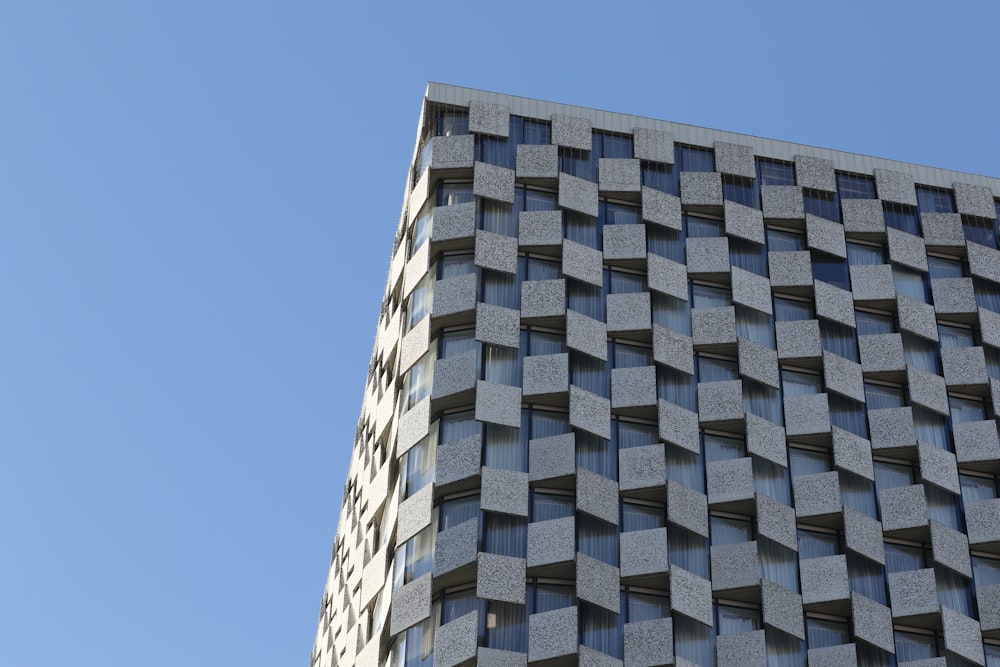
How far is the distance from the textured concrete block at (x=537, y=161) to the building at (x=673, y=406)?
5.2 inches

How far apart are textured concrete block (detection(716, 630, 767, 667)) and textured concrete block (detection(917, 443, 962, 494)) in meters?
9.34

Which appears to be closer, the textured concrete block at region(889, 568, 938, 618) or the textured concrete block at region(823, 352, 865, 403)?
the textured concrete block at region(889, 568, 938, 618)

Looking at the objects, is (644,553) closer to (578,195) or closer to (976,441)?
(578,195)

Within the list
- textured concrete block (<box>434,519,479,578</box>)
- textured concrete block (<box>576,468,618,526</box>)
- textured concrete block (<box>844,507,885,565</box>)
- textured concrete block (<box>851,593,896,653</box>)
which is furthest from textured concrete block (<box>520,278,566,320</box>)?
textured concrete block (<box>851,593,896,653</box>)

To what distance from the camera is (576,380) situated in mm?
50406

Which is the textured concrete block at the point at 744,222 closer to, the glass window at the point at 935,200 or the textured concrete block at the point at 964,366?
the glass window at the point at 935,200

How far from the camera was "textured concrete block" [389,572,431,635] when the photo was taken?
4591 cm

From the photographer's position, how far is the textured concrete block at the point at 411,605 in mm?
45906

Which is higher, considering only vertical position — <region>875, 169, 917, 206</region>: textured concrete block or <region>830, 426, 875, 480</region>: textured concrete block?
<region>875, 169, 917, 206</region>: textured concrete block

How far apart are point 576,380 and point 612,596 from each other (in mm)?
7736

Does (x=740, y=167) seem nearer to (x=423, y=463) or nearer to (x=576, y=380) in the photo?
(x=576, y=380)

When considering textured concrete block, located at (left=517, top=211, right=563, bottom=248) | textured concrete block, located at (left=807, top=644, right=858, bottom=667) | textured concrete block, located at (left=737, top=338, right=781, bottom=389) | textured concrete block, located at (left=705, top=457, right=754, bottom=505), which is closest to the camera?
textured concrete block, located at (left=807, top=644, right=858, bottom=667)

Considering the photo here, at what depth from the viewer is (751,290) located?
54500 mm

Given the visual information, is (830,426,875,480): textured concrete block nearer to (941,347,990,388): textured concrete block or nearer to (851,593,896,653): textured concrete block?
(851,593,896,653): textured concrete block
